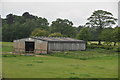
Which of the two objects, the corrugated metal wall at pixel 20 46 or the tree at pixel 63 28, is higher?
the tree at pixel 63 28

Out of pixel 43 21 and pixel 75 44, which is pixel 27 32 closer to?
pixel 43 21

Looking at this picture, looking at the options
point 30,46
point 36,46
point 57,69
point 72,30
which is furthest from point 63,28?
point 57,69

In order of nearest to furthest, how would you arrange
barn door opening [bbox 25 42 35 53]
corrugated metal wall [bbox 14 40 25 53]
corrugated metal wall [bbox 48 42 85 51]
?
corrugated metal wall [bbox 48 42 85 51], corrugated metal wall [bbox 14 40 25 53], barn door opening [bbox 25 42 35 53]

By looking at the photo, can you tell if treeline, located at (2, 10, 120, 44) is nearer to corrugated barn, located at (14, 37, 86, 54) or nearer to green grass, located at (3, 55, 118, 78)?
corrugated barn, located at (14, 37, 86, 54)

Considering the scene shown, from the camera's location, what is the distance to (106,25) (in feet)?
238

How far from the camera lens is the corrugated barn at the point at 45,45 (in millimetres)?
45469

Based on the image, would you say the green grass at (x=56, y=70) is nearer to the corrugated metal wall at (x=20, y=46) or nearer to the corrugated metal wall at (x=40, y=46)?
the corrugated metal wall at (x=40, y=46)

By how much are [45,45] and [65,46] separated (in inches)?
197

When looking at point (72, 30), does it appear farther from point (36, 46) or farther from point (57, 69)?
point (57, 69)

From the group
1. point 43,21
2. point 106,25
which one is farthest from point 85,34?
point 43,21

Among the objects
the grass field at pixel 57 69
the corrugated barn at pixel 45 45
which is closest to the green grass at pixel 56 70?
the grass field at pixel 57 69

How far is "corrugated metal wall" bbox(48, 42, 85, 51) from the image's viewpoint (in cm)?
4639

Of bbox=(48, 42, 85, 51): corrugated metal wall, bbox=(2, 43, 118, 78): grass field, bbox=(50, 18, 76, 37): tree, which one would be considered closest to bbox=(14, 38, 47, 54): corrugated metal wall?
bbox=(48, 42, 85, 51): corrugated metal wall

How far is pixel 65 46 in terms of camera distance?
48.7 metres
